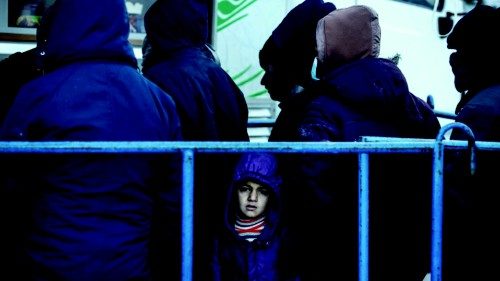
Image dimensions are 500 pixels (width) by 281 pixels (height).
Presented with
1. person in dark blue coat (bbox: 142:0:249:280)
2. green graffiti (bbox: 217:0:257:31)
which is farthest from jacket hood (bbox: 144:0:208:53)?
green graffiti (bbox: 217:0:257:31)

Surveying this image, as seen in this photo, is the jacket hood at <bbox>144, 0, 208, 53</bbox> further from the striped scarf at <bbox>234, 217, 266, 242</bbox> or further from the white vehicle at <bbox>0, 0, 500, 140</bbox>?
the white vehicle at <bbox>0, 0, 500, 140</bbox>

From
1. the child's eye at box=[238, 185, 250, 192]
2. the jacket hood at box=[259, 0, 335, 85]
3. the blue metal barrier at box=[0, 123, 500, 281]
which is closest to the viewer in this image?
the blue metal barrier at box=[0, 123, 500, 281]

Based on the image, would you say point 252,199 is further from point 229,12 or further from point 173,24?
point 229,12

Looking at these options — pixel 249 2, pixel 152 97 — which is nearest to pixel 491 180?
pixel 152 97

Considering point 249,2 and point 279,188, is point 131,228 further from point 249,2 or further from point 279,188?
point 249,2

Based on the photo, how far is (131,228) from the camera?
192 cm

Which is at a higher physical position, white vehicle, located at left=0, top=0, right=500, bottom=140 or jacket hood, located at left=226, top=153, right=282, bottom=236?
white vehicle, located at left=0, top=0, right=500, bottom=140

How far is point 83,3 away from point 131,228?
76 centimetres

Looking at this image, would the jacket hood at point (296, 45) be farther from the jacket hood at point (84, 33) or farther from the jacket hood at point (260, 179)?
the jacket hood at point (84, 33)

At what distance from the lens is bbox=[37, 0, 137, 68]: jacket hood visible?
6.31 feet

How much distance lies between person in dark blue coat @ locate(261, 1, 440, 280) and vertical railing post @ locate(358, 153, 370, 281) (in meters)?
0.21

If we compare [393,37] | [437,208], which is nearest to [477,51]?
[437,208]

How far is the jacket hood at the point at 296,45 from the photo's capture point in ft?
9.67

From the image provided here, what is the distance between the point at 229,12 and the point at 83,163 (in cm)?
241
